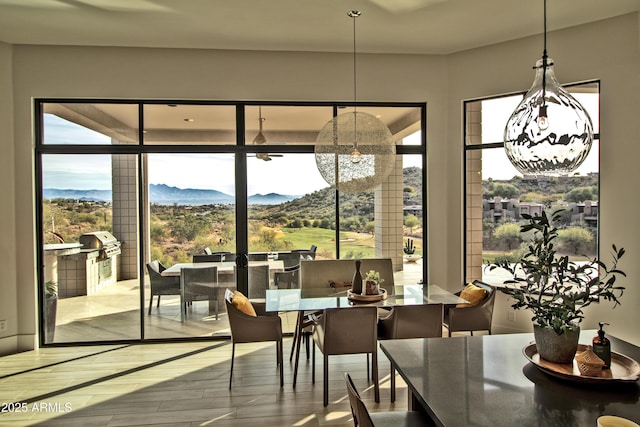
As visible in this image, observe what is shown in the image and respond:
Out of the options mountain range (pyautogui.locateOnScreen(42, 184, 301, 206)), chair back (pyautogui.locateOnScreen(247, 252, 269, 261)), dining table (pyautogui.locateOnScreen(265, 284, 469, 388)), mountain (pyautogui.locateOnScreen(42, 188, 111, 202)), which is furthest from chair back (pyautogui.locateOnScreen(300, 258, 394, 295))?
mountain (pyautogui.locateOnScreen(42, 188, 111, 202))

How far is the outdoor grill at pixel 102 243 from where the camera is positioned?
5.11 meters

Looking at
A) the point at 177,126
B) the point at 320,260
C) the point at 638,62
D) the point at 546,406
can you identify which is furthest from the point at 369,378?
the point at 638,62

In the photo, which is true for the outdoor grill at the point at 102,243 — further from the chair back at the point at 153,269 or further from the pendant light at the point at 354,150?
the pendant light at the point at 354,150

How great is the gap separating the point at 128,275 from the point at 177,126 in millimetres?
1849

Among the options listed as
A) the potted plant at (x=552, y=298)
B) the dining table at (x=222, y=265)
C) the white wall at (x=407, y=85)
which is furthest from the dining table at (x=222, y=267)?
the potted plant at (x=552, y=298)

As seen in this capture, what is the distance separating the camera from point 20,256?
4.98 meters

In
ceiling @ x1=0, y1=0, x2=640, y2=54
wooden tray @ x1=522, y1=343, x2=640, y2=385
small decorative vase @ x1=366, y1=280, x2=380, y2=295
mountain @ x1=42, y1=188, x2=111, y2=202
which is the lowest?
small decorative vase @ x1=366, y1=280, x2=380, y2=295

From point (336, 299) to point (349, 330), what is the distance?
0.55 meters

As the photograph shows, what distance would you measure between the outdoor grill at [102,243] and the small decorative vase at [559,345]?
4649 mm

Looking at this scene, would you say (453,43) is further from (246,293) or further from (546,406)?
(546,406)

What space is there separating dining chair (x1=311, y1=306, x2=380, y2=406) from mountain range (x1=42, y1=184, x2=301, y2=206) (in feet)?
7.09

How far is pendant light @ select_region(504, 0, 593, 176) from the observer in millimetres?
1902

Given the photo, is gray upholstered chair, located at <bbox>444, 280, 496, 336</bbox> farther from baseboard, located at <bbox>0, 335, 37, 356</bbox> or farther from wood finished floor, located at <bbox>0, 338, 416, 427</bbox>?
baseboard, located at <bbox>0, 335, 37, 356</bbox>

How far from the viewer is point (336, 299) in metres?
4.09
